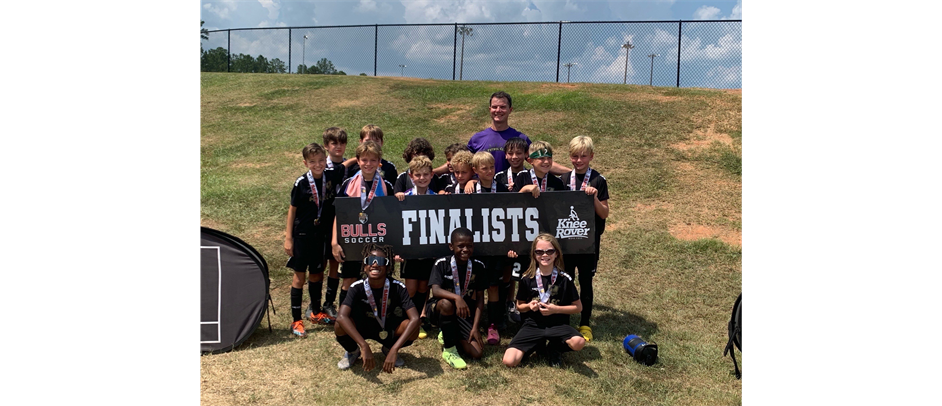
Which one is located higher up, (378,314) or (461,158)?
(461,158)

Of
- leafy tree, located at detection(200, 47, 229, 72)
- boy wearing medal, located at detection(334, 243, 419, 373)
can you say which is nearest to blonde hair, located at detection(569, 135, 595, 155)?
boy wearing medal, located at detection(334, 243, 419, 373)

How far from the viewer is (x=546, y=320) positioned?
551 centimetres

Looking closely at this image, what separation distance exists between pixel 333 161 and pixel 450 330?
2.30m

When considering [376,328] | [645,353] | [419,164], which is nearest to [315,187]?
[419,164]

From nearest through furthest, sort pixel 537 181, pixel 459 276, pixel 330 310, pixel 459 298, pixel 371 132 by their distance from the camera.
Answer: pixel 459 298
pixel 459 276
pixel 537 181
pixel 371 132
pixel 330 310

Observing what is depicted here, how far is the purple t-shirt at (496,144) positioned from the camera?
21.7 feet

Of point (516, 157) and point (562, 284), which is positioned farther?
point (516, 157)

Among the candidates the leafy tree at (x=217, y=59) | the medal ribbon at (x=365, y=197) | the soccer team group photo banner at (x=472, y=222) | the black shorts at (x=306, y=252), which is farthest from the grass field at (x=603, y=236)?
the leafy tree at (x=217, y=59)

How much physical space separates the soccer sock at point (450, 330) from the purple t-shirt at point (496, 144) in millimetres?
1963

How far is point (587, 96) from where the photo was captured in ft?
A: 65.2

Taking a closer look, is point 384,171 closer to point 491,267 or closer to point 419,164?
point 419,164

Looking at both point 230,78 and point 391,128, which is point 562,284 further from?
point 230,78

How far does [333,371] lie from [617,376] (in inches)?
99.4
